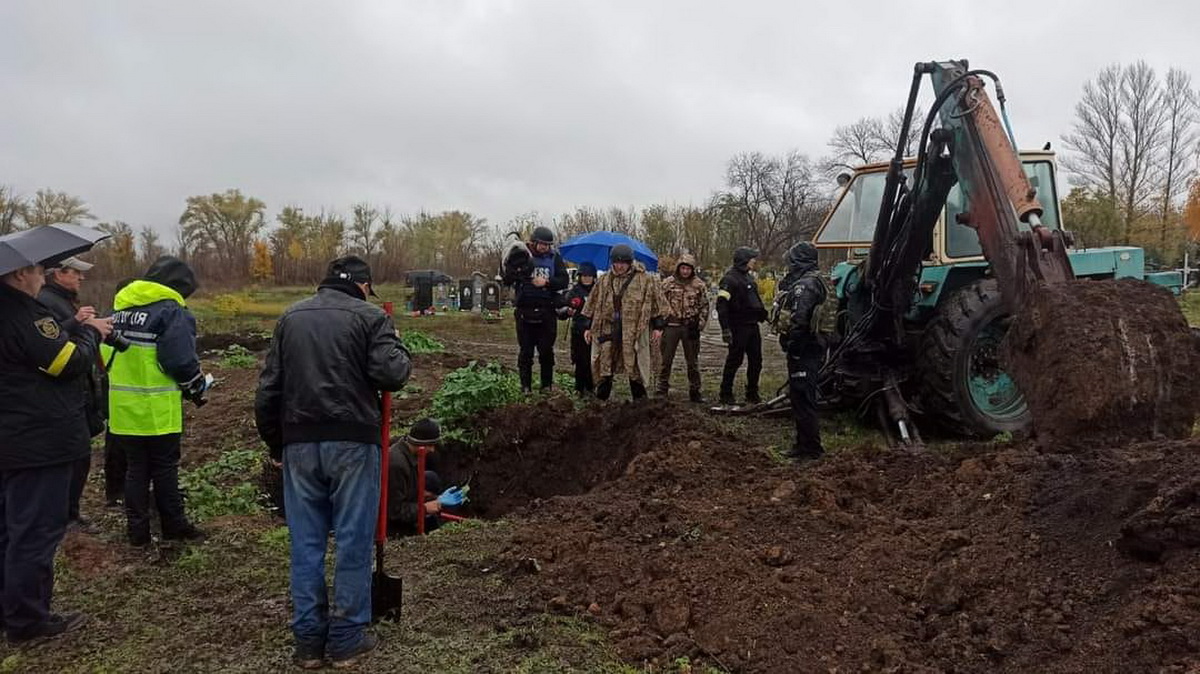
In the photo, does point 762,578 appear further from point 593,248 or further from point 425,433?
point 593,248

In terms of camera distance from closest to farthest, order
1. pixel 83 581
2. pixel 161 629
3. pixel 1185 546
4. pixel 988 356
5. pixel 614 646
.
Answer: pixel 1185 546 → pixel 614 646 → pixel 161 629 → pixel 83 581 → pixel 988 356

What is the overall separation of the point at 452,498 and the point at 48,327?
3.32m

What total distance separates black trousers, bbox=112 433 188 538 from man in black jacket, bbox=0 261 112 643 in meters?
1.02

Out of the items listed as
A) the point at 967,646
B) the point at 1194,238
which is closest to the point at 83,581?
the point at 967,646

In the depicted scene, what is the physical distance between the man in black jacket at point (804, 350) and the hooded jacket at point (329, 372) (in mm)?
3653

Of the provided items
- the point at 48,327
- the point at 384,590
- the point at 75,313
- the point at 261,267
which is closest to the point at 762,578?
the point at 384,590

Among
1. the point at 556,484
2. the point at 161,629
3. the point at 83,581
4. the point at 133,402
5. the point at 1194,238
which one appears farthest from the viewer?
the point at 1194,238

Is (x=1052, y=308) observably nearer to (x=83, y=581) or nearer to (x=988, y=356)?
(x=988, y=356)

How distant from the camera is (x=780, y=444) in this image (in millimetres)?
6883

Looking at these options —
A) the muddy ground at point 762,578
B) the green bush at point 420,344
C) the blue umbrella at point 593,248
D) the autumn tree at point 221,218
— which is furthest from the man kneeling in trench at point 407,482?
the autumn tree at point 221,218

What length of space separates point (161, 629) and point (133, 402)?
5.06 feet

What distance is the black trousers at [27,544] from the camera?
3.62 m

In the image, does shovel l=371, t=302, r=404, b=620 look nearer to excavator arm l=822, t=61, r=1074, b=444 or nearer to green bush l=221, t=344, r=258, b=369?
excavator arm l=822, t=61, r=1074, b=444

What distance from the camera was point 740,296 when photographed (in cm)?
877
